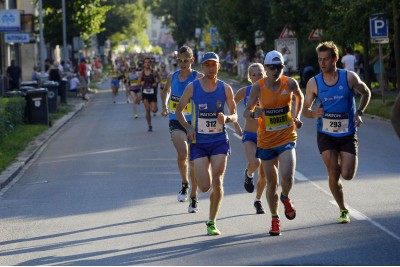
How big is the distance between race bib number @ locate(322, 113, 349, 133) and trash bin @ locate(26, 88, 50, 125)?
19.5m

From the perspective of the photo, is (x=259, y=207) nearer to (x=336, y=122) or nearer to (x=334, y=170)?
(x=334, y=170)

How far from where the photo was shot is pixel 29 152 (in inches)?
847

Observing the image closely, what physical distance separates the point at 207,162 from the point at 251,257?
192cm

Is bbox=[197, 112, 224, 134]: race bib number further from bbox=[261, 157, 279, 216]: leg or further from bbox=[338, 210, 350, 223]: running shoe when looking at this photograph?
bbox=[338, 210, 350, 223]: running shoe

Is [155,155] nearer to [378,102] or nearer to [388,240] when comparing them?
[388,240]

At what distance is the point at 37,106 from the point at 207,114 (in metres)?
19.5

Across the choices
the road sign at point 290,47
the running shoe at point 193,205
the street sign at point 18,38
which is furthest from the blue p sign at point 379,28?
the running shoe at point 193,205

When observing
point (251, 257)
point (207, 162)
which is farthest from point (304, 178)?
point (251, 257)

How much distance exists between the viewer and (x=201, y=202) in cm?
1320

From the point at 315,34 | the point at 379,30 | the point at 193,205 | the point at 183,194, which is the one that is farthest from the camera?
the point at 315,34

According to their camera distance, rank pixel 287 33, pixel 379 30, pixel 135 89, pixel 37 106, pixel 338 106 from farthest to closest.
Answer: pixel 287 33, pixel 135 89, pixel 379 30, pixel 37 106, pixel 338 106

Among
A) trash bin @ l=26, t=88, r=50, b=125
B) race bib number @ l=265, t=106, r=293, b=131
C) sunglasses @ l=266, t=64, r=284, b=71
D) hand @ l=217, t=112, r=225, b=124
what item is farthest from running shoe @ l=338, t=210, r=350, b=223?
trash bin @ l=26, t=88, r=50, b=125

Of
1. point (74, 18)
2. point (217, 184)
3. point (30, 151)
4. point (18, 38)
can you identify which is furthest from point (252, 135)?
point (74, 18)

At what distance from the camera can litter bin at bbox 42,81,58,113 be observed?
34.1 meters
